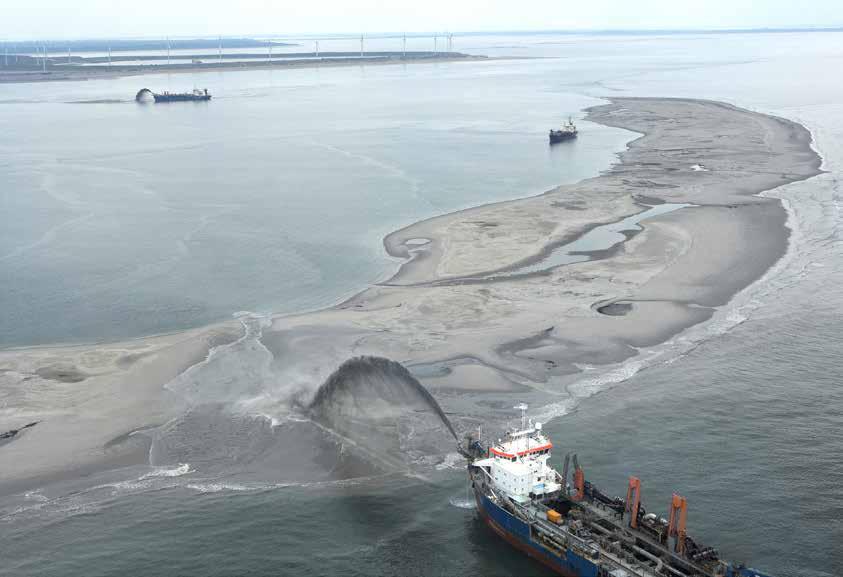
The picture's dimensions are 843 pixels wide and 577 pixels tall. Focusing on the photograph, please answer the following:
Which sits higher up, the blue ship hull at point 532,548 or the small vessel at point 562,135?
the small vessel at point 562,135

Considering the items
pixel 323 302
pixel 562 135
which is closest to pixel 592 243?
pixel 323 302

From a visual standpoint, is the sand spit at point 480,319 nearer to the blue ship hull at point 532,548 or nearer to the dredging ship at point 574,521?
the dredging ship at point 574,521

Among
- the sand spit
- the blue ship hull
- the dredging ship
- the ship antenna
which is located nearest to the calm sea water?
the blue ship hull

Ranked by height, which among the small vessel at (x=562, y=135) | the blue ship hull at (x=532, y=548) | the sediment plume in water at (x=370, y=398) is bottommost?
the blue ship hull at (x=532, y=548)

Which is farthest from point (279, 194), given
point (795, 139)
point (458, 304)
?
point (795, 139)

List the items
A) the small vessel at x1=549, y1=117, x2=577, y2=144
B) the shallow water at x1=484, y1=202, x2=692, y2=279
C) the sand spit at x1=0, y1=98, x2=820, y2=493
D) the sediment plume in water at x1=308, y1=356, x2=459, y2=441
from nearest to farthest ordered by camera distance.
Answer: the sediment plume in water at x1=308, y1=356, x2=459, y2=441 → the sand spit at x1=0, y1=98, x2=820, y2=493 → the shallow water at x1=484, y1=202, x2=692, y2=279 → the small vessel at x1=549, y1=117, x2=577, y2=144

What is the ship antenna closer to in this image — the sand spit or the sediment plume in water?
the sediment plume in water

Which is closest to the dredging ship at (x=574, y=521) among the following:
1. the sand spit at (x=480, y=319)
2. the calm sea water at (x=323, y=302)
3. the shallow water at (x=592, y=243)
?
the calm sea water at (x=323, y=302)
